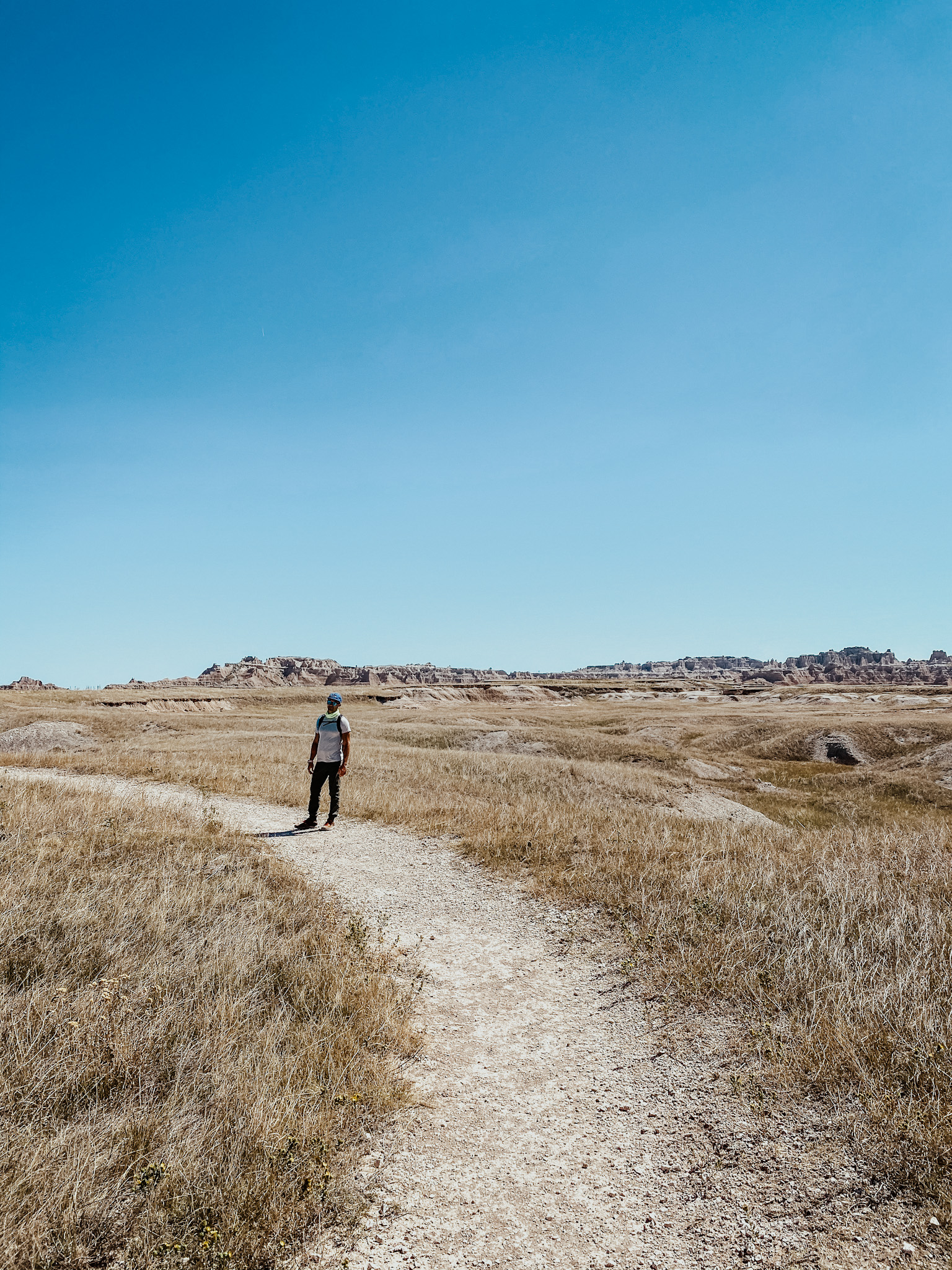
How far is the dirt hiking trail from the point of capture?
12.4 feet

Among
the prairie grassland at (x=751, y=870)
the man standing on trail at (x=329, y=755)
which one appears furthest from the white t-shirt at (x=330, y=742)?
the prairie grassland at (x=751, y=870)

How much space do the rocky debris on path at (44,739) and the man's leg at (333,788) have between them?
79.4 feet

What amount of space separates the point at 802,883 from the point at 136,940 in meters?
9.17

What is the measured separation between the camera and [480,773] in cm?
2438

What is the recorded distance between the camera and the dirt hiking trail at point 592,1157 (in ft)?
12.4

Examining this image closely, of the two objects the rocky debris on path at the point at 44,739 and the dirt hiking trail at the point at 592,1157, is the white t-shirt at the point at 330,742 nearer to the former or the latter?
the dirt hiking trail at the point at 592,1157

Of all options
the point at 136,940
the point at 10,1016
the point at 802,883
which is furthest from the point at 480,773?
the point at 10,1016

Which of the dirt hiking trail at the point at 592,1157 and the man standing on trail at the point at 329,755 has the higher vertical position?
the man standing on trail at the point at 329,755

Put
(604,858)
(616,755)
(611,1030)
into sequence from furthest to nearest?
(616,755)
(604,858)
(611,1030)

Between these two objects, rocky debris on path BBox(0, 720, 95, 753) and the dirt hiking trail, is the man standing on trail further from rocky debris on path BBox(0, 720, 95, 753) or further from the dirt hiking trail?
rocky debris on path BBox(0, 720, 95, 753)

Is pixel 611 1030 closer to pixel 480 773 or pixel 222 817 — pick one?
pixel 222 817

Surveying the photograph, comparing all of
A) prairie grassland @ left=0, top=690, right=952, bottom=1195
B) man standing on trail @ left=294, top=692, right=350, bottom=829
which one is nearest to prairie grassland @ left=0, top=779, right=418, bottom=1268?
prairie grassland @ left=0, top=690, right=952, bottom=1195

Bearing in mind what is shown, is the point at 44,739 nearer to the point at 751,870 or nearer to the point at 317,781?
the point at 317,781

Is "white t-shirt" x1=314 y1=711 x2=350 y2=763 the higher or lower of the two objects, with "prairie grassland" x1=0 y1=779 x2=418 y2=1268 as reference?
higher
